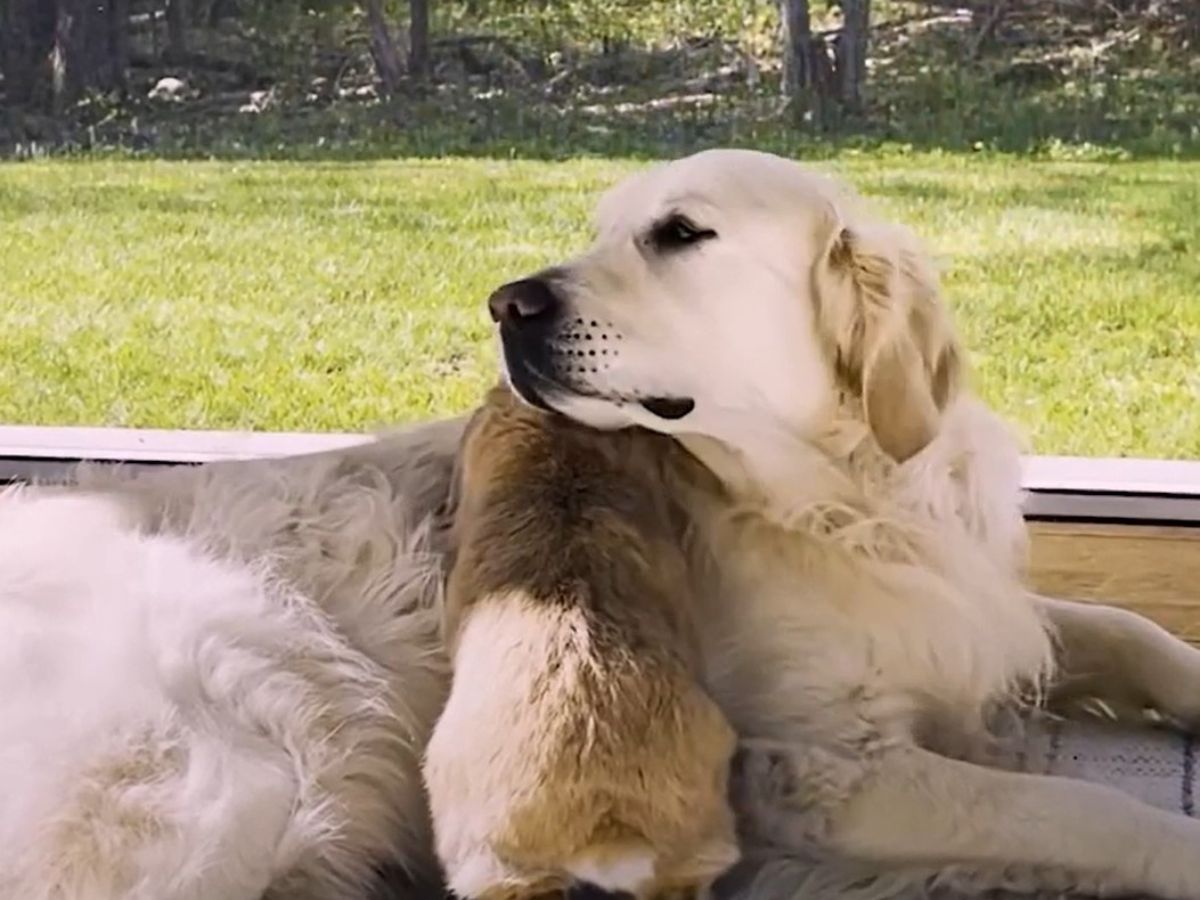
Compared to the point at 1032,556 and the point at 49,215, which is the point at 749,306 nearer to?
the point at 1032,556

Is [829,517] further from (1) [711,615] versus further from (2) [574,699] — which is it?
(2) [574,699]

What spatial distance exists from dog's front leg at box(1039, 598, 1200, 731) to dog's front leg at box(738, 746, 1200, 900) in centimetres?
29

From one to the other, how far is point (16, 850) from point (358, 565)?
0.40m

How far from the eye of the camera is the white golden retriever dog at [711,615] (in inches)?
54.4

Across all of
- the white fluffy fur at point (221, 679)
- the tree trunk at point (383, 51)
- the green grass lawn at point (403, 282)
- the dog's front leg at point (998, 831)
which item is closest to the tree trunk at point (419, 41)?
the tree trunk at point (383, 51)

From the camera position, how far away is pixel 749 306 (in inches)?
59.2

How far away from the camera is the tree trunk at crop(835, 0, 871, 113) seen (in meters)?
2.19

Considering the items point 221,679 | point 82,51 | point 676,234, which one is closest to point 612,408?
point 676,234

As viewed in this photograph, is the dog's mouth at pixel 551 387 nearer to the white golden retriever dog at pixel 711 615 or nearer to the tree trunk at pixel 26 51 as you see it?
the white golden retriever dog at pixel 711 615

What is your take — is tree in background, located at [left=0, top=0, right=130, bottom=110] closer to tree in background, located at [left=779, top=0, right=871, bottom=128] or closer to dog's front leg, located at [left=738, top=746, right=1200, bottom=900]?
tree in background, located at [left=779, top=0, right=871, bottom=128]

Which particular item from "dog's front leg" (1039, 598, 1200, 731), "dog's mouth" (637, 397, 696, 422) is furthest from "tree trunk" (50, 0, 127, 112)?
"dog's front leg" (1039, 598, 1200, 731)

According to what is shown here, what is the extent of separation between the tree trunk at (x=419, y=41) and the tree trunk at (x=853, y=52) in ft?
1.68

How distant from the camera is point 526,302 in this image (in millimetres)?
1469

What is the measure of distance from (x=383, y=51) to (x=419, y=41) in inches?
2.0
